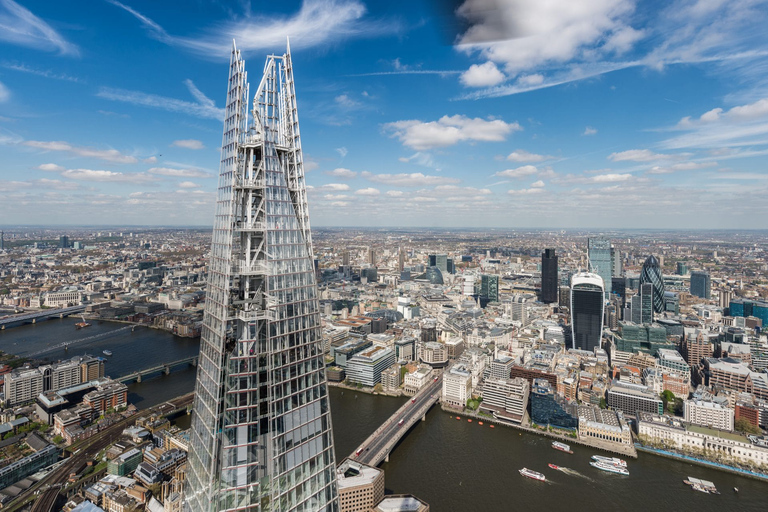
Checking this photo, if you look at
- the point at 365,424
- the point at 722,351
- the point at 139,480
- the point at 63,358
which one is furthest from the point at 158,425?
the point at 722,351

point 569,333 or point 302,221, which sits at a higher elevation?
point 302,221

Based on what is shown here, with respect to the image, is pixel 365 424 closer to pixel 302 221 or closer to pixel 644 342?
pixel 302 221

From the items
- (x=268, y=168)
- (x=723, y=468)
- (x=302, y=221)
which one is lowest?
(x=723, y=468)

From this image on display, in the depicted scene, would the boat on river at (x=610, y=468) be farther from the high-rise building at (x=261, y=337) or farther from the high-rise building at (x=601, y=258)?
the high-rise building at (x=601, y=258)

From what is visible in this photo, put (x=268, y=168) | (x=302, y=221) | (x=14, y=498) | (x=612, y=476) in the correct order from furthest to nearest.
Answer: (x=612, y=476)
(x=14, y=498)
(x=302, y=221)
(x=268, y=168)

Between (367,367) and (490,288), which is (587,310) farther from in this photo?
(490,288)

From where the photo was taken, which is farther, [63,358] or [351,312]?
[351,312]

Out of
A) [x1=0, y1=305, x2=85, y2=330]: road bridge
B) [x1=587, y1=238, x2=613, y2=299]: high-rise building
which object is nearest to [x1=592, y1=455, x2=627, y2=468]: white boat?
[x1=587, y1=238, x2=613, y2=299]: high-rise building

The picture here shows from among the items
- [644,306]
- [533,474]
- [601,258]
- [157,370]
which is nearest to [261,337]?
[533,474]
